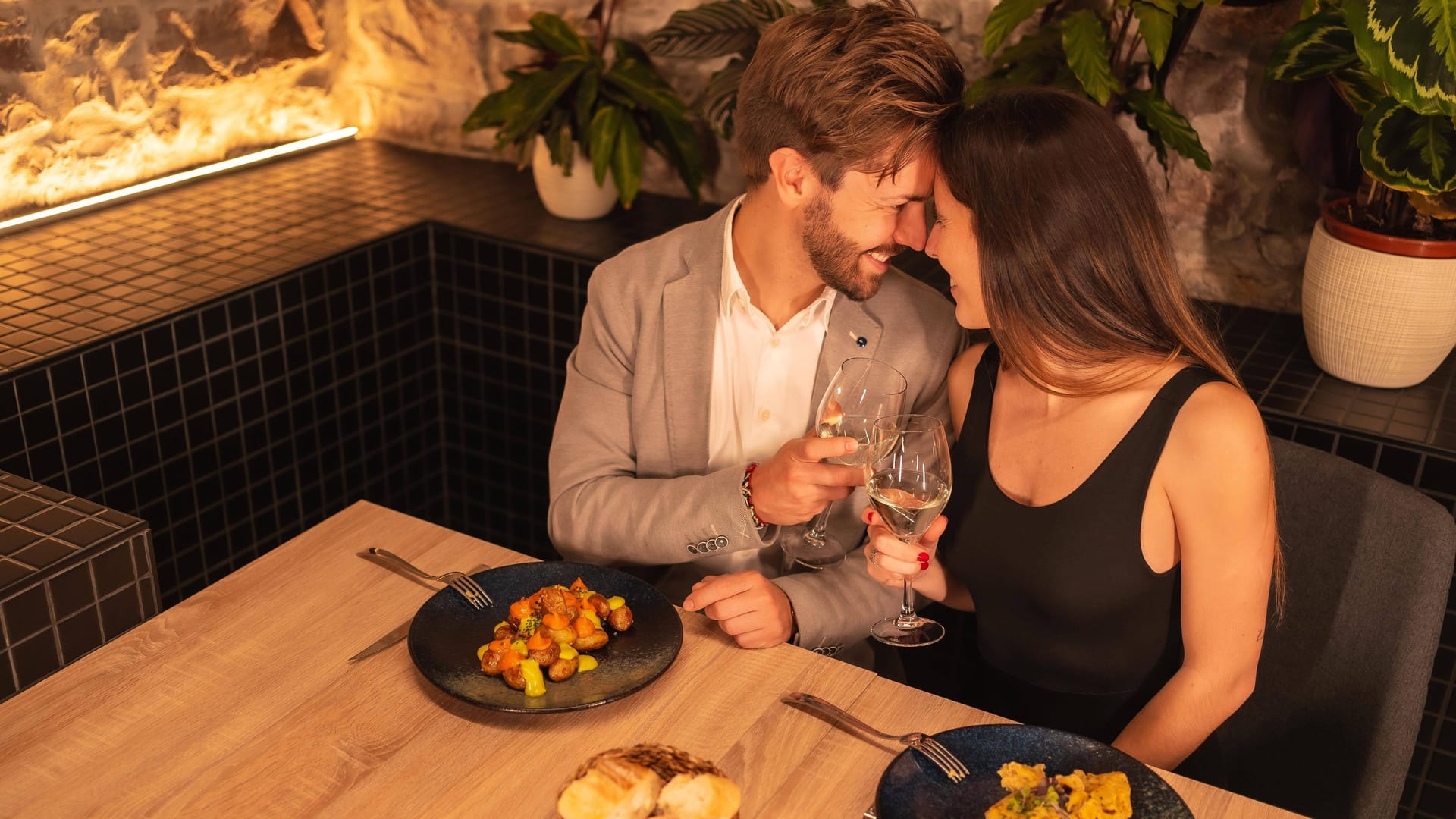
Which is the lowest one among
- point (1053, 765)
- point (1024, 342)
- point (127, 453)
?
point (127, 453)

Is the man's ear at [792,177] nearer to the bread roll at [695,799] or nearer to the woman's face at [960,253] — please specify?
the woman's face at [960,253]

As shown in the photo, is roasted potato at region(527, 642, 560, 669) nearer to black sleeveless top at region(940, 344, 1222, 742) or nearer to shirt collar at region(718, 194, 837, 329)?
black sleeveless top at region(940, 344, 1222, 742)

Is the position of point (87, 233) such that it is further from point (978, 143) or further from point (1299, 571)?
point (1299, 571)

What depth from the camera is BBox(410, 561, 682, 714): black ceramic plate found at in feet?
4.19

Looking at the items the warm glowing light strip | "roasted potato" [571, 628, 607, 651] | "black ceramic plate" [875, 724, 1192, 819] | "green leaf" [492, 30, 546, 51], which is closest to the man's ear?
"roasted potato" [571, 628, 607, 651]

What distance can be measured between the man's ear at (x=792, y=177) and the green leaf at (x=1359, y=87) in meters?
0.96

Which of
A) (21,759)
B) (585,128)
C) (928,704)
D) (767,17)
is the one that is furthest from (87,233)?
(928,704)

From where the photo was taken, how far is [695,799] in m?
1.04

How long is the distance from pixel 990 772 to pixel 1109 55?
1.65 m

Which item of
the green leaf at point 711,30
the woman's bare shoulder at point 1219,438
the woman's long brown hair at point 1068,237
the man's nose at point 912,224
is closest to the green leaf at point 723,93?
the green leaf at point 711,30

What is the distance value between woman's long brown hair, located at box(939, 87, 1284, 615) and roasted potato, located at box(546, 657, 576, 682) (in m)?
0.68

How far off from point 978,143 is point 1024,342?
0.25 metres

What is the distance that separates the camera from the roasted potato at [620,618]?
4.58 ft

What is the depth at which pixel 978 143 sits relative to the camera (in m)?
1.56
